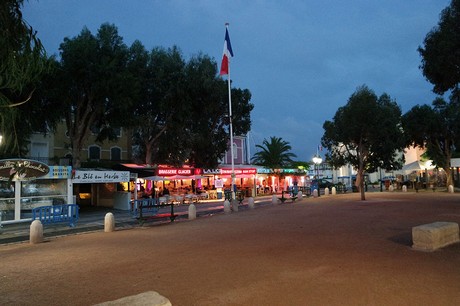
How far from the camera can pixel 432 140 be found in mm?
37125

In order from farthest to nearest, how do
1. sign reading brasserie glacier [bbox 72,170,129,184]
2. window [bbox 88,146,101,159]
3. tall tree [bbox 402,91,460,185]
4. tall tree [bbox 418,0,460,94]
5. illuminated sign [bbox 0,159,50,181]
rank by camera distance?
1. tall tree [bbox 402,91,460,185]
2. window [bbox 88,146,101,159]
3. sign reading brasserie glacier [bbox 72,170,129,184]
4. illuminated sign [bbox 0,159,50,181]
5. tall tree [bbox 418,0,460,94]

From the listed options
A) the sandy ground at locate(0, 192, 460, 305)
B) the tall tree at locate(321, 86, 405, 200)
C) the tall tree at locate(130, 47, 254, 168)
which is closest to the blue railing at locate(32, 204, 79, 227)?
the sandy ground at locate(0, 192, 460, 305)

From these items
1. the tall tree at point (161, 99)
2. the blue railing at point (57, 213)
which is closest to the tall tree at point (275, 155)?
the tall tree at point (161, 99)

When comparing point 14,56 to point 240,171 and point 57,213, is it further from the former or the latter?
point 240,171

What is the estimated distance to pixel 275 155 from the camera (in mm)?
43312

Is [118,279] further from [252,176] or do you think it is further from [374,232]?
[252,176]

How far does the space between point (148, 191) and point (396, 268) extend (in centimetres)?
2761

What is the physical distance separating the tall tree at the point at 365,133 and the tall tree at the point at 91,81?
1757cm

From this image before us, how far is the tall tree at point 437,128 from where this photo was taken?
34.8m

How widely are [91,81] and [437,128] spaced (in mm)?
31523

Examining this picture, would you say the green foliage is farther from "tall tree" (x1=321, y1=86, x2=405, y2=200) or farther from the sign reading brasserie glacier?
the sign reading brasserie glacier

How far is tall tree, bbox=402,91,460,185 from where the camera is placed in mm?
34781

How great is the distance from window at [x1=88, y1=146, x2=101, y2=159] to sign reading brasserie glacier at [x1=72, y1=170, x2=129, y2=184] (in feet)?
36.7

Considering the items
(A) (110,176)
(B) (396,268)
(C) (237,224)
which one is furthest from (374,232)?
(A) (110,176)
